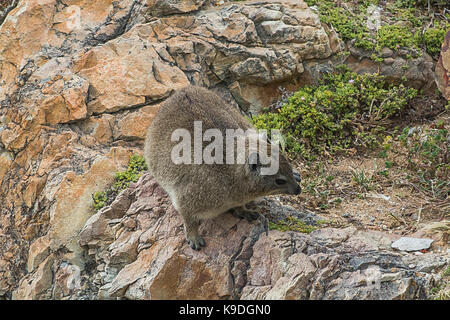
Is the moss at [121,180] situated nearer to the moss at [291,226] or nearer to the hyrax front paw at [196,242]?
the hyrax front paw at [196,242]

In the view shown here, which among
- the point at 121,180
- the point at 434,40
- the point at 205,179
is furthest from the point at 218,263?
the point at 434,40

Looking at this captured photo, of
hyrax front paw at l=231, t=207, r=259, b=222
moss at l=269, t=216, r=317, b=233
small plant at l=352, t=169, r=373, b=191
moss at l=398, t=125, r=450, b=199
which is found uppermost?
hyrax front paw at l=231, t=207, r=259, b=222

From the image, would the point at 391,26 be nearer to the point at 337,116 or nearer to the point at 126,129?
the point at 337,116

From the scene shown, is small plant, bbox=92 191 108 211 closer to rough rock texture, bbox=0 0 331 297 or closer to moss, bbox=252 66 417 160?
rough rock texture, bbox=0 0 331 297

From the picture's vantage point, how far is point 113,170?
681 cm

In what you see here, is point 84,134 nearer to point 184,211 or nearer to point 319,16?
point 184,211

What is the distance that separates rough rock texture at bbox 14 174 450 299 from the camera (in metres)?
4.66

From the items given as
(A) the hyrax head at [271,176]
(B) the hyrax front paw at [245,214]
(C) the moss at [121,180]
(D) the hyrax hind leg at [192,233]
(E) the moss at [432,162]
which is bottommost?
(E) the moss at [432,162]

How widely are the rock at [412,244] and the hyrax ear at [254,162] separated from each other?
1.63 m

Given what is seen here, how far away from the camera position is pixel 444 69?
25.0ft

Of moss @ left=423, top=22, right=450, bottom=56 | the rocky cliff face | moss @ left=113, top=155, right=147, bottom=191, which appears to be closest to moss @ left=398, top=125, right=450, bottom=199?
the rocky cliff face

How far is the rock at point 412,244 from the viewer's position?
5148 millimetres

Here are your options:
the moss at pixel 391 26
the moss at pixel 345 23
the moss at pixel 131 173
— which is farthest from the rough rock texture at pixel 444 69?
the moss at pixel 131 173

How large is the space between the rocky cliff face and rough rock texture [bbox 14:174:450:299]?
15 mm
